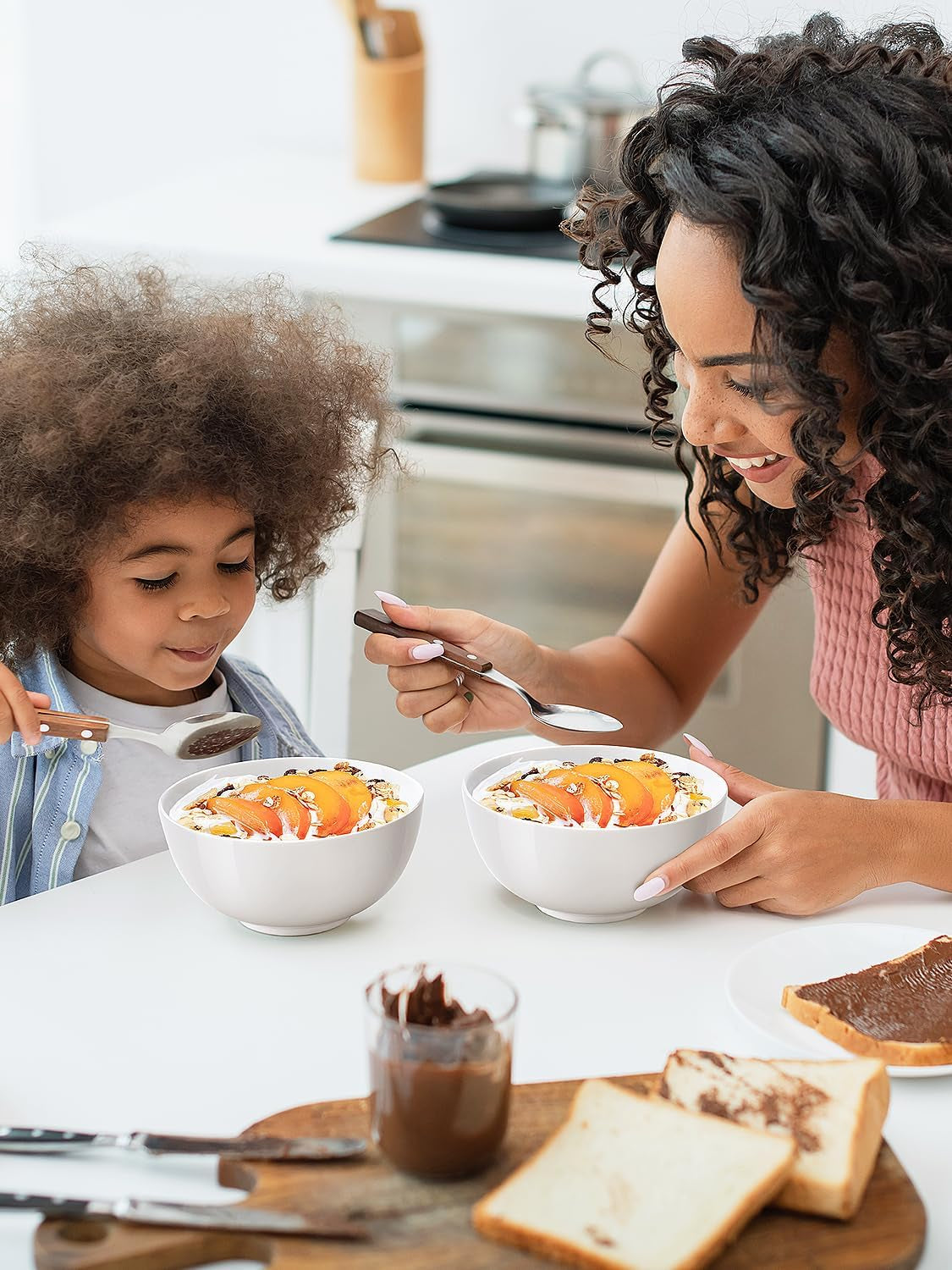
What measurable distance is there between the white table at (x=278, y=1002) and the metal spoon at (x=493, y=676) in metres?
0.20

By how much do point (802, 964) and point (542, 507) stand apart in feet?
5.35

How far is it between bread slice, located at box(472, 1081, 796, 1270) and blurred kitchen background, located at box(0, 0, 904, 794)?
117 centimetres

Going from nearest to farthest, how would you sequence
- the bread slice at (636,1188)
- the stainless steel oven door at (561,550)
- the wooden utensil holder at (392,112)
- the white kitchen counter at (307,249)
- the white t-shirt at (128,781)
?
the bread slice at (636,1188) → the white t-shirt at (128,781) → the white kitchen counter at (307,249) → the stainless steel oven door at (561,550) → the wooden utensil holder at (392,112)

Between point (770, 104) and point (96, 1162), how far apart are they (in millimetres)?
867

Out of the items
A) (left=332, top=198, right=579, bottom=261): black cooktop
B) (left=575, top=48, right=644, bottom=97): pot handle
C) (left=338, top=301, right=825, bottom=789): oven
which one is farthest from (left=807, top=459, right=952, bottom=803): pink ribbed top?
(left=575, top=48, right=644, bottom=97): pot handle

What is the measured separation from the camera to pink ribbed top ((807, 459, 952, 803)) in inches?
57.0

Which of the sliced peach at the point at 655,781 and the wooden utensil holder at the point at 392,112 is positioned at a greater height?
the wooden utensil holder at the point at 392,112

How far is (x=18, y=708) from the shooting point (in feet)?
3.77

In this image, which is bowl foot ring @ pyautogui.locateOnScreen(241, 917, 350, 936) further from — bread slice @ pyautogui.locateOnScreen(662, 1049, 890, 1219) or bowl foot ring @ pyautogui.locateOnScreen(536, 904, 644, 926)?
bread slice @ pyautogui.locateOnScreen(662, 1049, 890, 1219)

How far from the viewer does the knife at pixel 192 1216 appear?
2.28 feet

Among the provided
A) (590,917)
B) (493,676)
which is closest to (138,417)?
(493,676)

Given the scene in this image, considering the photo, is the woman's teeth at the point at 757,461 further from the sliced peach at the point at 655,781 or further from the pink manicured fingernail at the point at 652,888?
the pink manicured fingernail at the point at 652,888

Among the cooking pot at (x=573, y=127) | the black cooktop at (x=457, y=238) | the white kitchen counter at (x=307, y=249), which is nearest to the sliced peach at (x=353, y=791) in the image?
the white kitchen counter at (x=307, y=249)

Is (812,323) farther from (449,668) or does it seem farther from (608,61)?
(608,61)
